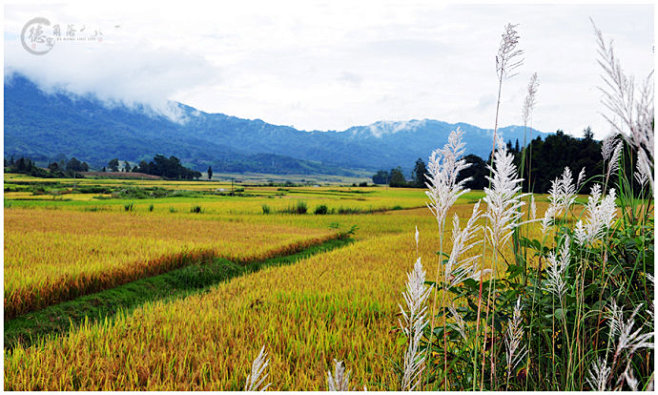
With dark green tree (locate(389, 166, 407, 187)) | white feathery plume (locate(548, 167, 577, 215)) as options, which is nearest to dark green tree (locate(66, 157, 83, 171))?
dark green tree (locate(389, 166, 407, 187))

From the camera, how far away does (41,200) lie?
80.5ft

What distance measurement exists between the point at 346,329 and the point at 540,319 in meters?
2.58

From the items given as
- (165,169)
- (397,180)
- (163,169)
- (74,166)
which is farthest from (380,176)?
(74,166)

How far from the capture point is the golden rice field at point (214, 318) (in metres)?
3.53

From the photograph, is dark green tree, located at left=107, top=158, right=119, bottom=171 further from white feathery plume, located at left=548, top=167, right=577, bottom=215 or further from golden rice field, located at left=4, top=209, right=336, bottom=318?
white feathery plume, located at left=548, top=167, right=577, bottom=215

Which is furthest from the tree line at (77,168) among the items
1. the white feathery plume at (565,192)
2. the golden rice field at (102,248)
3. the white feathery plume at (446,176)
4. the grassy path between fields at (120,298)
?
the white feathery plume at (446,176)

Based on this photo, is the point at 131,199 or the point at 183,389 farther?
the point at 131,199

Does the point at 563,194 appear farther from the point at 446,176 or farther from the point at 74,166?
the point at 74,166

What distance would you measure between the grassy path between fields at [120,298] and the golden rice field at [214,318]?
36cm

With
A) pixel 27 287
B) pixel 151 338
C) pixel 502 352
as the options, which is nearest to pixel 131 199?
pixel 27 287

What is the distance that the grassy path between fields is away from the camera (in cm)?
627

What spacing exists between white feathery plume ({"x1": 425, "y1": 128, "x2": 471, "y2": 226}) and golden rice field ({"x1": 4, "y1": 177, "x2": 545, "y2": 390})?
1.52 meters

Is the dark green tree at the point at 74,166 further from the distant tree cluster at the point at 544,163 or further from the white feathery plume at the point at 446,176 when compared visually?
the white feathery plume at the point at 446,176

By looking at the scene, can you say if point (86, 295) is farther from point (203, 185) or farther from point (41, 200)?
point (203, 185)
